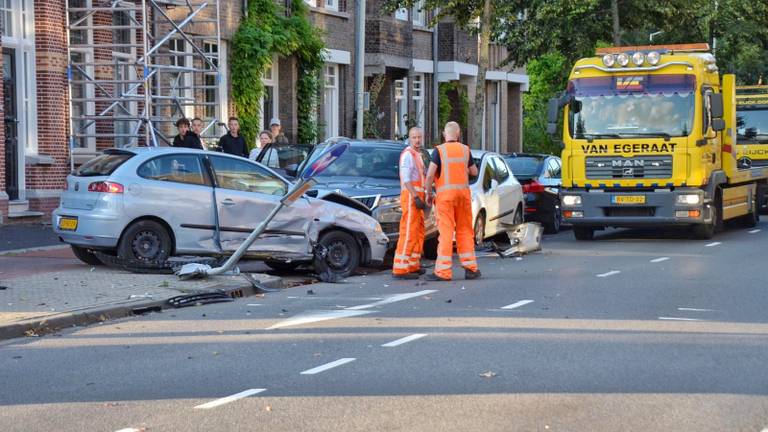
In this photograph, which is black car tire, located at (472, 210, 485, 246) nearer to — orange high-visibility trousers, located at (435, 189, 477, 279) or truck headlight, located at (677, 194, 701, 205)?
truck headlight, located at (677, 194, 701, 205)

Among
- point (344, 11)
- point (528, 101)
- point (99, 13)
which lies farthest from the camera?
point (528, 101)

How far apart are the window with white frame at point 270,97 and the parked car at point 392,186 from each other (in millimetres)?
10549

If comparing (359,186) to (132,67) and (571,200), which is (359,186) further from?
(132,67)

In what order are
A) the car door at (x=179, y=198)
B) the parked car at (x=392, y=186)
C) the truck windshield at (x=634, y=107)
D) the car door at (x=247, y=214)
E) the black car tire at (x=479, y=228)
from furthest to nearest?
the truck windshield at (x=634, y=107) < the black car tire at (x=479, y=228) < the parked car at (x=392, y=186) < the car door at (x=247, y=214) < the car door at (x=179, y=198)

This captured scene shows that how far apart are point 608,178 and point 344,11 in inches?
543

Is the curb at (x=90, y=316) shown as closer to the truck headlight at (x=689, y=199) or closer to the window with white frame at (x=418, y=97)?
the truck headlight at (x=689, y=199)

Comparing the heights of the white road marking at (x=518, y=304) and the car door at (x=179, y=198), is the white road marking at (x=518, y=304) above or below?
below

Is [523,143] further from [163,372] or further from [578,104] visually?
[163,372]

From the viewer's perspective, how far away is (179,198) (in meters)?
15.0

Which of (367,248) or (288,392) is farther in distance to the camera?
(367,248)

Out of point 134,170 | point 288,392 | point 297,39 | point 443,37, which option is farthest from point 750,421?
point 443,37

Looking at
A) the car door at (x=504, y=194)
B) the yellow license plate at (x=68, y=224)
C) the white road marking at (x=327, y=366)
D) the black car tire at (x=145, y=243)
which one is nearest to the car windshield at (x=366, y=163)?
the car door at (x=504, y=194)

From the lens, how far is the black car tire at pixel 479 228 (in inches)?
749

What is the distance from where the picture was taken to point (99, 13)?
23625 mm
